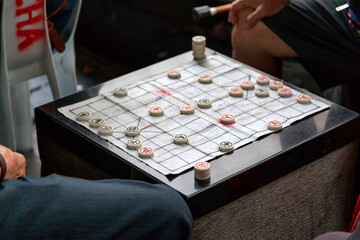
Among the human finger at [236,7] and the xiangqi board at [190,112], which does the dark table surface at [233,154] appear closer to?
the xiangqi board at [190,112]

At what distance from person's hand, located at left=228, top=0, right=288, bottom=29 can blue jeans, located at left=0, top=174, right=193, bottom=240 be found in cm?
111

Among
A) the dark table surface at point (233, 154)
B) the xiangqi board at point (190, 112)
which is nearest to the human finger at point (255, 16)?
the xiangqi board at point (190, 112)

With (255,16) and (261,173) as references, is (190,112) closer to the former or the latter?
(261,173)

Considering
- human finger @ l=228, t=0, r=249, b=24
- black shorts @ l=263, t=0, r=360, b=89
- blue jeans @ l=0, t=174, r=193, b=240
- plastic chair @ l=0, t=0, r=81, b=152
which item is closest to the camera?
blue jeans @ l=0, t=174, r=193, b=240

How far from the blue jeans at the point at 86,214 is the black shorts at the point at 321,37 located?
110cm

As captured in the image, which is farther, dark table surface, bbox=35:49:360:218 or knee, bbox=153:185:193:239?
dark table surface, bbox=35:49:360:218

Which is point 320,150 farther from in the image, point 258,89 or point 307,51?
point 307,51

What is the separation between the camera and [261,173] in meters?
1.57

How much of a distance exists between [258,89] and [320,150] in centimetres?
30

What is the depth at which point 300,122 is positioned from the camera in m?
1.75

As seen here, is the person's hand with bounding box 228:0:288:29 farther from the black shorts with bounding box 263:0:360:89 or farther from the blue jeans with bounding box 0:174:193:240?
the blue jeans with bounding box 0:174:193:240

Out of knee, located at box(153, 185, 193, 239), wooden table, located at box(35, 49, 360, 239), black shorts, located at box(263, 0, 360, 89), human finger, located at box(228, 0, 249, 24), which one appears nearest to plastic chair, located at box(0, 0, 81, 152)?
wooden table, located at box(35, 49, 360, 239)

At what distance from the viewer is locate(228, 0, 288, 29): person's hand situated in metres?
2.30

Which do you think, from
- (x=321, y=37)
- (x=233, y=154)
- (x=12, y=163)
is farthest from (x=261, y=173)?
(x=321, y=37)
